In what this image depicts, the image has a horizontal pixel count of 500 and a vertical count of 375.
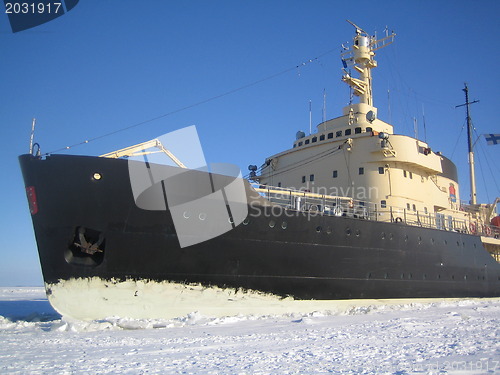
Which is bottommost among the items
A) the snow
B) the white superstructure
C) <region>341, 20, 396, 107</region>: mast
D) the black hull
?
the snow

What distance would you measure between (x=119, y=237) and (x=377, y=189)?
9.99 meters

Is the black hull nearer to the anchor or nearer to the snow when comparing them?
the anchor

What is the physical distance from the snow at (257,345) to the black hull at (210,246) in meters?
1.14

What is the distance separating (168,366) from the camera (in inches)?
216

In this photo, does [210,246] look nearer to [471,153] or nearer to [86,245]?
[86,245]

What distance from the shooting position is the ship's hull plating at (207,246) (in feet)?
31.1

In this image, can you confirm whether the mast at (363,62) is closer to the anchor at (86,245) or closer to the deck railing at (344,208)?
the deck railing at (344,208)

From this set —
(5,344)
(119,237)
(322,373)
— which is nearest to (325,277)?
(119,237)

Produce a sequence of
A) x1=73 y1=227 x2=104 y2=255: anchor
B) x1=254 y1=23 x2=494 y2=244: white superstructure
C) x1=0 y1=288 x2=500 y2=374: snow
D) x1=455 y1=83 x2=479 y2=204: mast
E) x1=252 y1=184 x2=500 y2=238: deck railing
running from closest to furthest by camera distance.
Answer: x1=0 y1=288 x2=500 y2=374: snow < x1=73 y1=227 x2=104 y2=255: anchor < x1=252 y1=184 x2=500 y2=238: deck railing < x1=254 y1=23 x2=494 y2=244: white superstructure < x1=455 y1=83 x2=479 y2=204: mast

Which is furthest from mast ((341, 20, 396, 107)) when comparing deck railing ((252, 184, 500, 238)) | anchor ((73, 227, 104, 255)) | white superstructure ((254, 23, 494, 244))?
anchor ((73, 227, 104, 255))

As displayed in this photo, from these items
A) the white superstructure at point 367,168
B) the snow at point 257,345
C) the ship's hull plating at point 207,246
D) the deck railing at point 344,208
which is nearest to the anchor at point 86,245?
the ship's hull plating at point 207,246

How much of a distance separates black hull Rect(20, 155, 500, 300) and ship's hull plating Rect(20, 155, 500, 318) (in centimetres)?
2

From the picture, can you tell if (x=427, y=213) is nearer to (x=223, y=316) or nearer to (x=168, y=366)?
(x=223, y=316)

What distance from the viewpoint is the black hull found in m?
9.48
